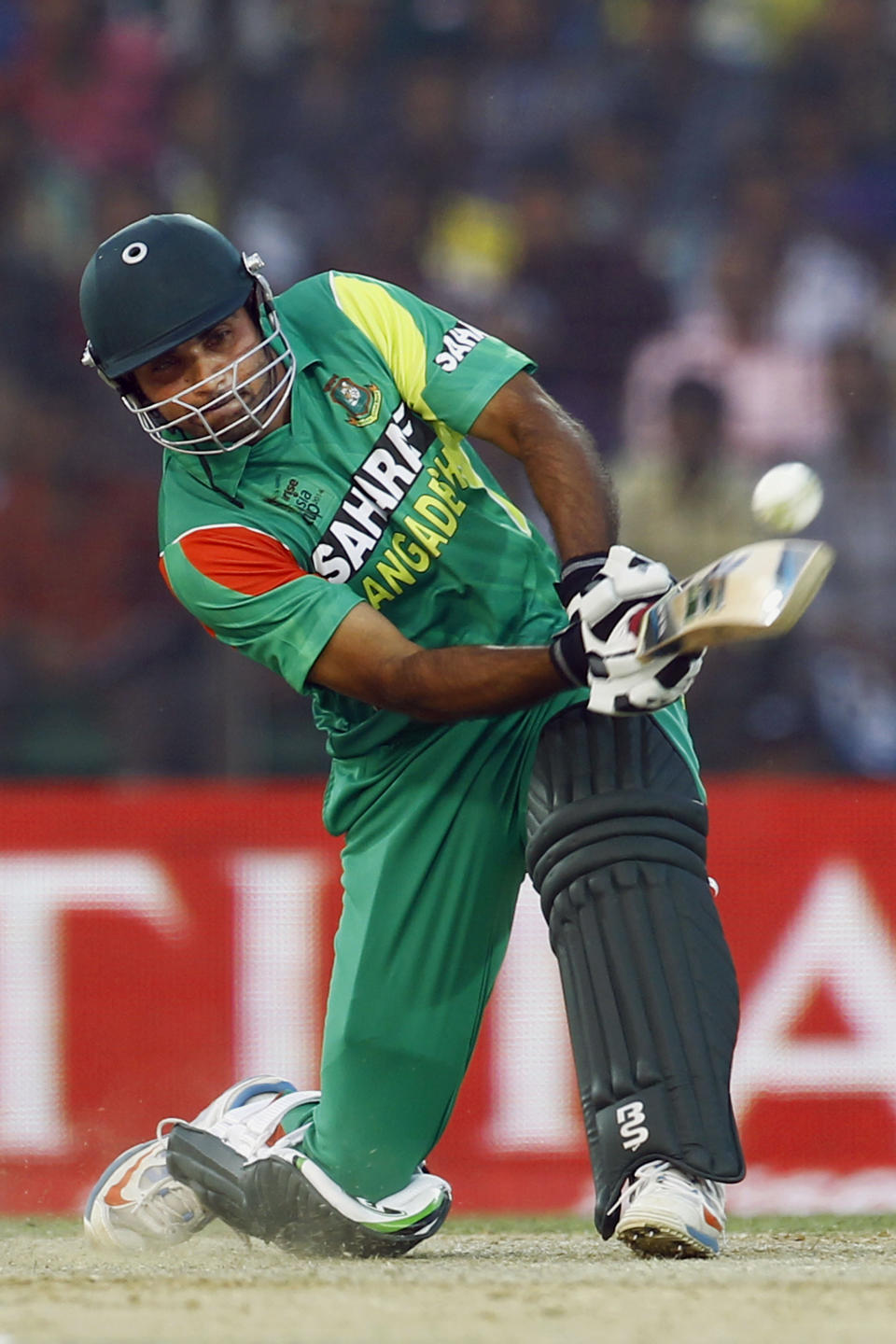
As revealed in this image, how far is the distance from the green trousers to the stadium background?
Answer: 4.94 ft

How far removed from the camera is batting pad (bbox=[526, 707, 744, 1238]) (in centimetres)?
339

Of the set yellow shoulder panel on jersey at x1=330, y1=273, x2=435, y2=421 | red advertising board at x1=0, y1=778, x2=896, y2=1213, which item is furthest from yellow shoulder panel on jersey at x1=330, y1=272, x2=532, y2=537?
red advertising board at x1=0, y1=778, x2=896, y2=1213

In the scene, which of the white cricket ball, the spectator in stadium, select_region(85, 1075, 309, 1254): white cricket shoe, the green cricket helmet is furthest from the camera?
the spectator in stadium

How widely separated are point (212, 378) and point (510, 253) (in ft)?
→ 12.1

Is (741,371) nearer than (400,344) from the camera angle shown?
No

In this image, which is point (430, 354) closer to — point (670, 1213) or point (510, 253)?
point (670, 1213)

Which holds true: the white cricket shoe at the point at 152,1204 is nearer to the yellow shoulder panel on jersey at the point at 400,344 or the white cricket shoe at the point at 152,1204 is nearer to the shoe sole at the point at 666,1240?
the shoe sole at the point at 666,1240

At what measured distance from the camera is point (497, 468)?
657 centimetres

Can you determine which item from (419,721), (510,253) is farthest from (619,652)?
(510,253)

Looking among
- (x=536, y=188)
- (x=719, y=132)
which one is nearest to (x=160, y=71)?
(x=536, y=188)

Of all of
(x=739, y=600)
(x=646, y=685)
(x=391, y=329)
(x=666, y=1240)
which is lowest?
(x=666, y=1240)

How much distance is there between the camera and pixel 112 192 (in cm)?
694

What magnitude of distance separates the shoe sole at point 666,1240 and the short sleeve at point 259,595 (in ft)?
3.68

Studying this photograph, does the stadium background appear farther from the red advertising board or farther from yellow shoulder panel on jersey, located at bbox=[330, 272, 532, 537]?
yellow shoulder panel on jersey, located at bbox=[330, 272, 532, 537]
